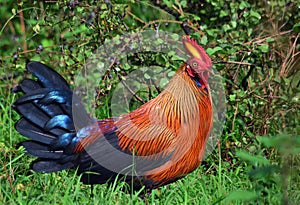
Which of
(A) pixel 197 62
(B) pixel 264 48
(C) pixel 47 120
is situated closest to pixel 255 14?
(B) pixel 264 48

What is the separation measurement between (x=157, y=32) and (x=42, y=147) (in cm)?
138

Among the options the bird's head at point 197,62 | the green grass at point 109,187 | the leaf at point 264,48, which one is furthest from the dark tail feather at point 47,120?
the leaf at point 264,48

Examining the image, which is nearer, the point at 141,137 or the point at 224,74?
the point at 141,137

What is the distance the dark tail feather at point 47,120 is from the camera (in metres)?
4.67

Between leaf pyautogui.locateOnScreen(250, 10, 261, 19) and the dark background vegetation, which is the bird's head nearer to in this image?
the dark background vegetation

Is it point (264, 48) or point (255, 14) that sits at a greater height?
point (255, 14)

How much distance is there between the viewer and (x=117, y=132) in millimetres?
4477

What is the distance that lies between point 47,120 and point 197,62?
4.11 feet

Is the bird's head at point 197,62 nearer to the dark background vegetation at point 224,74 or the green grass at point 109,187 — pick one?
the dark background vegetation at point 224,74

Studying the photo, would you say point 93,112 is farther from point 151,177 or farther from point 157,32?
point 151,177

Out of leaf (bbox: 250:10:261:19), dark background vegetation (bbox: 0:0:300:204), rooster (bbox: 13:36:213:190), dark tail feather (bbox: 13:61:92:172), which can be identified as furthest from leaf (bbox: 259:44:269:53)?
dark tail feather (bbox: 13:61:92:172)

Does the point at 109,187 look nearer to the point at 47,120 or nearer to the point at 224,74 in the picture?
the point at 47,120

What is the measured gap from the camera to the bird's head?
14.1 ft

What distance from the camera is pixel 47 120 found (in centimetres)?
477
